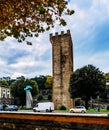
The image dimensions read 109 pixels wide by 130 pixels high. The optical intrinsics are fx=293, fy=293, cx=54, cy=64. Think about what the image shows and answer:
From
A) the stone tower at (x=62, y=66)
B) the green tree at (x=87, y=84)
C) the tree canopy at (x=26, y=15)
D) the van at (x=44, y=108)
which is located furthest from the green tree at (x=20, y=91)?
the tree canopy at (x=26, y=15)

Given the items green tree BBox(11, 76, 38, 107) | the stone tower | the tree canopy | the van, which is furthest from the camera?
green tree BBox(11, 76, 38, 107)

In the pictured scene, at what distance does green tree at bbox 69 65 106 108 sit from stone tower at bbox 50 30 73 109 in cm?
Result: 965

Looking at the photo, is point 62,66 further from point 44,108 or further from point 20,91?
point 44,108

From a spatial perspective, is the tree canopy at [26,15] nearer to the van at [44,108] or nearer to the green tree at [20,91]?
the van at [44,108]

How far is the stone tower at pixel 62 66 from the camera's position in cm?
7356

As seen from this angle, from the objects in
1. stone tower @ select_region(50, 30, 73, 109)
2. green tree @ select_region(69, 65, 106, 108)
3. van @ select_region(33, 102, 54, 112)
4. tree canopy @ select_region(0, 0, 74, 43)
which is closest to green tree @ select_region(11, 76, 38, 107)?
stone tower @ select_region(50, 30, 73, 109)

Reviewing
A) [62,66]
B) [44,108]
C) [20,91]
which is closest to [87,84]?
[44,108]

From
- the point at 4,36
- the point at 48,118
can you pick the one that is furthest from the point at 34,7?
the point at 48,118

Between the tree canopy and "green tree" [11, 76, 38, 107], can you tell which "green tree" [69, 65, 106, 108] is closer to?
"green tree" [11, 76, 38, 107]

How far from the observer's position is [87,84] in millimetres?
62156

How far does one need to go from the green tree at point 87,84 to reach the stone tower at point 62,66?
31.7 feet

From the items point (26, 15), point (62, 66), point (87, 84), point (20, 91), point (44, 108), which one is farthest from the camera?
point (20, 91)

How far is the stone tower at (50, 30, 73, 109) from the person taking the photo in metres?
73.6

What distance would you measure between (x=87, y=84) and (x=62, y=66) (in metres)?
15.3
